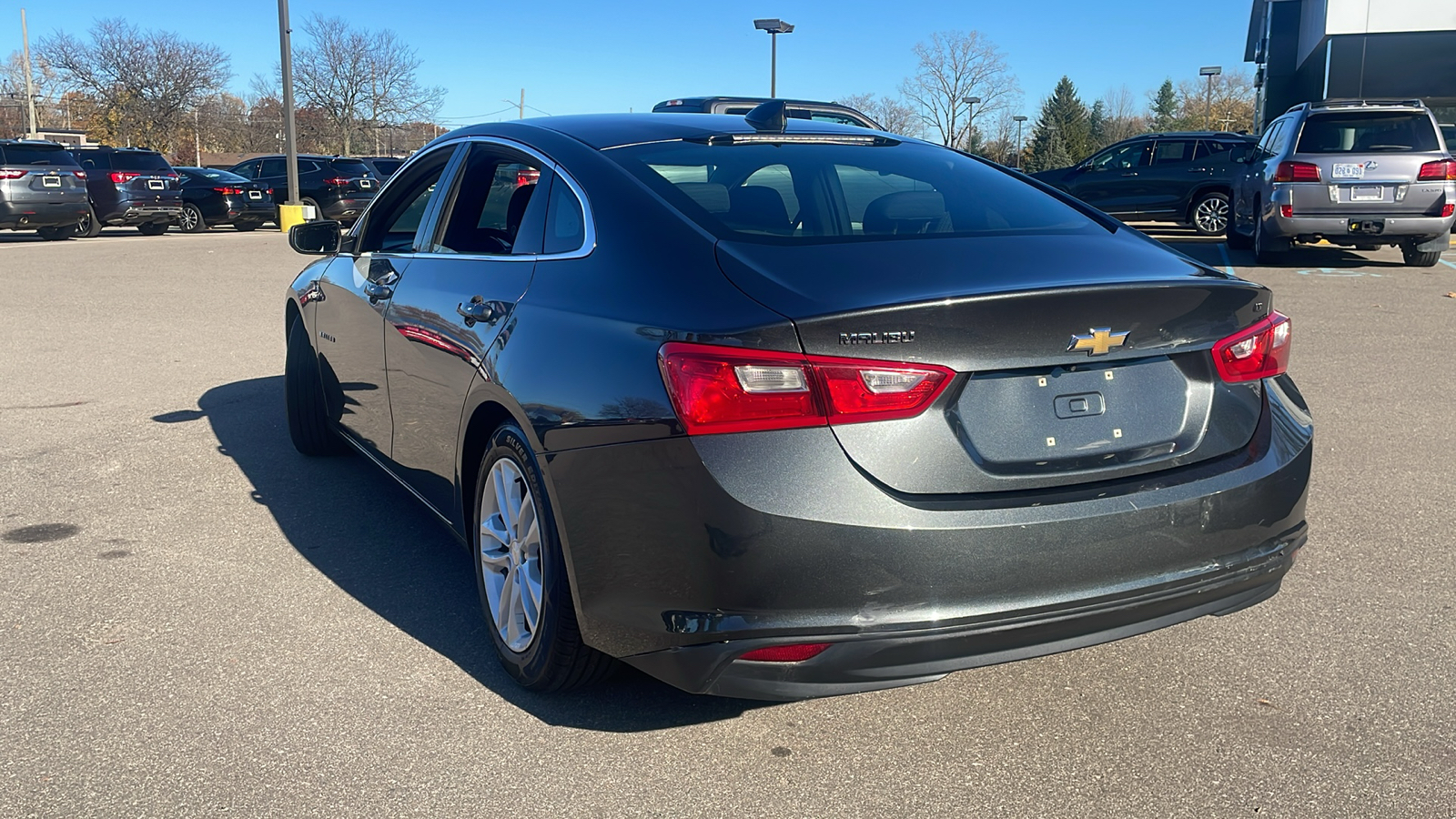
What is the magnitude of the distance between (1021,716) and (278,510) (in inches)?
126

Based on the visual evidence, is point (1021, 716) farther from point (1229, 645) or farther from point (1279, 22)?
point (1279, 22)

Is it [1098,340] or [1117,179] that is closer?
[1098,340]

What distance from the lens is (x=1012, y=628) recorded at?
263 centimetres

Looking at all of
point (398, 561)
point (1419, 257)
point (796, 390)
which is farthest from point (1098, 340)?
point (1419, 257)

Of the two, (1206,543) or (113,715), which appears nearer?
(1206,543)

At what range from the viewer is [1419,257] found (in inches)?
579

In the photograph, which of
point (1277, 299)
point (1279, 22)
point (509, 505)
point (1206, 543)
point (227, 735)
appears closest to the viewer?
point (1206, 543)

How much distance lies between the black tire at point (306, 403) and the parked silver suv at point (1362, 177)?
1157cm

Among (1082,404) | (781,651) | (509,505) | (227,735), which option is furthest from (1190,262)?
(227,735)

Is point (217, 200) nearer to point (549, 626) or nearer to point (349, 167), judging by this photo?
point (349, 167)

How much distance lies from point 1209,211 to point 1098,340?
1984 centimetres

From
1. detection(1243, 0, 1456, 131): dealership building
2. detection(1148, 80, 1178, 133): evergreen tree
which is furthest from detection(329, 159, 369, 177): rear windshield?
detection(1148, 80, 1178, 133): evergreen tree

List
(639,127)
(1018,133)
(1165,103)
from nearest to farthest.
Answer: (639,127), (1018,133), (1165,103)

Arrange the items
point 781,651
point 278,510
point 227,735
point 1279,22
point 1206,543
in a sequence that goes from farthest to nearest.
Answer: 1. point 1279,22
2. point 278,510
3. point 227,735
4. point 1206,543
5. point 781,651
